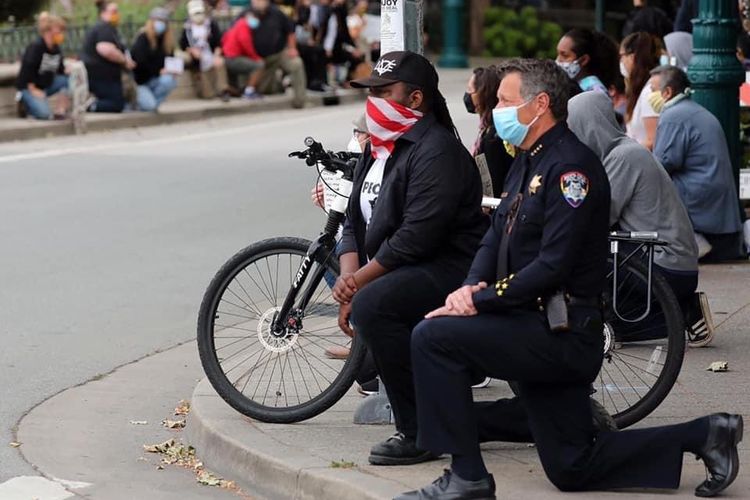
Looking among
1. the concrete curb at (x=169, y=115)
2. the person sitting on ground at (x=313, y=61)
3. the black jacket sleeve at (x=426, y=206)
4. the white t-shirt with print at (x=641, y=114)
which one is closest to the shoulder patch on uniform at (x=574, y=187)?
the black jacket sleeve at (x=426, y=206)

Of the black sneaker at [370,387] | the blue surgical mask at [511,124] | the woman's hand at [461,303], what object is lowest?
the black sneaker at [370,387]

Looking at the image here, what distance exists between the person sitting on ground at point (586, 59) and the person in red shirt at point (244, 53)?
52.9 ft

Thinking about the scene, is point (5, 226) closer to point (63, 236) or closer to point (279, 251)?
point (63, 236)

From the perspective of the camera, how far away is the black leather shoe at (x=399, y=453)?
6070 millimetres

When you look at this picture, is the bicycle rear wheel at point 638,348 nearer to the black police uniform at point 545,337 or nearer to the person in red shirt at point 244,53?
the black police uniform at point 545,337

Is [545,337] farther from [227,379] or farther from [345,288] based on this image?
[227,379]

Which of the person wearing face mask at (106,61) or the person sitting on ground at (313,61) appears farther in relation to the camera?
the person sitting on ground at (313,61)

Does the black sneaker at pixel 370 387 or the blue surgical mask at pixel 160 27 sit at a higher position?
the blue surgical mask at pixel 160 27

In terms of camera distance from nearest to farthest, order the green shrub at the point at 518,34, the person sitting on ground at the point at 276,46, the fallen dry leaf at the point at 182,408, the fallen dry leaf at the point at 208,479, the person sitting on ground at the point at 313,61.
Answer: the fallen dry leaf at the point at 208,479, the fallen dry leaf at the point at 182,408, the person sitting on ground at the point at 276,46, the person sitting on ground at the point at 313,61, the green shrub at the point at 518,34

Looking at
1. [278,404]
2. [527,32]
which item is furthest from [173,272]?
[527,32]

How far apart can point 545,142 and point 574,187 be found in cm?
23

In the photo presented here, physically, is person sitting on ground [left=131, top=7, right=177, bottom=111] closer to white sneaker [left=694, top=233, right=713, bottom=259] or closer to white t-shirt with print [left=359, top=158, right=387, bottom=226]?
white sneaker [left=694, top=233, right=713, bottom=259]

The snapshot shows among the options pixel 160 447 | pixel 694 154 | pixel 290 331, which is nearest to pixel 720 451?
pixel 290 331

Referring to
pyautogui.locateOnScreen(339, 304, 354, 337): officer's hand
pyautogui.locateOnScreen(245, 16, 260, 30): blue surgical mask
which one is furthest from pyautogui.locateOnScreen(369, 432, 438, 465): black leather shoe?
pyautogui.locateOnScreen(245, 16, 260, 30): blue surgical mask
